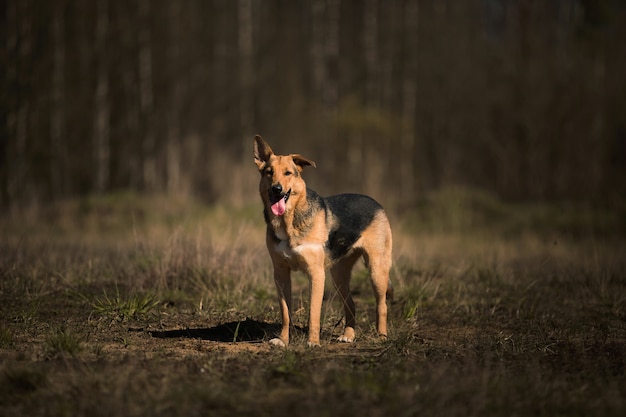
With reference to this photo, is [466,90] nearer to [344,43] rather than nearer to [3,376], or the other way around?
[344,43]

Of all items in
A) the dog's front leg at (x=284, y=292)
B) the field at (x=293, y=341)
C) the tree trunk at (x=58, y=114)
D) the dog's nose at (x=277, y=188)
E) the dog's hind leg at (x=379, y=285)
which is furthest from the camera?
the tree trunk at (x=58, y=114)

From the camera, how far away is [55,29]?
20406 millimetres

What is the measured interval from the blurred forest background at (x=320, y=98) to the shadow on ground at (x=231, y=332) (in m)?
10.9

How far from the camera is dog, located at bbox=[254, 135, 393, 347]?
652 cm

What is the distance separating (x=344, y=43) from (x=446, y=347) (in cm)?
2444

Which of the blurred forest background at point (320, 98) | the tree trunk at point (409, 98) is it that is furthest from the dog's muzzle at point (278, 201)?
the tree trunk at point (409, 98)

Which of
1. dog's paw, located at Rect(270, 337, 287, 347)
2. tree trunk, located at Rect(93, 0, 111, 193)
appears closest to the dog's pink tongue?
dog's paw, located at Rect(270, 337, 287, 347)

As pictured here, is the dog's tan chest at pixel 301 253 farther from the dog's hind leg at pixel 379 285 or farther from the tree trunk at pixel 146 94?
the tree trunk at pixel 146 94

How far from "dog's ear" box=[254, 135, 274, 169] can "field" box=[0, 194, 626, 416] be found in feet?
5.53

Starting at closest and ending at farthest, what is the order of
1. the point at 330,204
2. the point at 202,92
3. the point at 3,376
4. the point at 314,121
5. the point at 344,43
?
the point at 3,376 < the point at 330,204 < the point at 202,92 < the point at 314,121 < the point at 344,43

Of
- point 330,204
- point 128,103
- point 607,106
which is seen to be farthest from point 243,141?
point 330,204

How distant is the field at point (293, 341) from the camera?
477cm

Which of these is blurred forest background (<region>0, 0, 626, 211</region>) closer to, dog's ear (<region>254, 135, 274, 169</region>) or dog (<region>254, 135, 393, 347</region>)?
dog (<region>254, 135, 393, 347</region>)

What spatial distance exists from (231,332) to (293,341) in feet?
2.69
